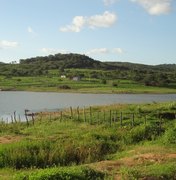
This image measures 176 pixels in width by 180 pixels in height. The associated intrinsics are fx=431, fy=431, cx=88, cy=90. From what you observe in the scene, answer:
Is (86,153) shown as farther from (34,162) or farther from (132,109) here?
(132,109)

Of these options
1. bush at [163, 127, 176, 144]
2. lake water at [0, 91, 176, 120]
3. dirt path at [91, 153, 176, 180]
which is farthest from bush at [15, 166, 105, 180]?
lake water at [0, 91, 176, 120]

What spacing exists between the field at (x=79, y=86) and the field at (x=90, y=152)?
8597 cm

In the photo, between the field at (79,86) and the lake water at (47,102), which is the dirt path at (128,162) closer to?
the lake water at (47,102)

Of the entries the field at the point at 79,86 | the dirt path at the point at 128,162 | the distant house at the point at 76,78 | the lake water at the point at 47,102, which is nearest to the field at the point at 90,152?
the dirt path at the point at 128,162

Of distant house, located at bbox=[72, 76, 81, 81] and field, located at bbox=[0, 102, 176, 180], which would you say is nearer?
field, located at bbox=[0, 102, 176, 180]

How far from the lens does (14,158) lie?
69.6 feet

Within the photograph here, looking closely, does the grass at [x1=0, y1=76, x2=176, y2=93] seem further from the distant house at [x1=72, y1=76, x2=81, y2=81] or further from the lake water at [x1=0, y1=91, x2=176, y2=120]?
the lake water at [x1=0, y1=91, x2=176, y2=120]

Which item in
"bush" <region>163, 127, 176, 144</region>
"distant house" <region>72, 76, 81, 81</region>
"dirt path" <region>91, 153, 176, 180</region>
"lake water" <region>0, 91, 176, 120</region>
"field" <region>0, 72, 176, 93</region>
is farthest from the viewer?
"distant house" <region>72, 76, 81, 81</region>

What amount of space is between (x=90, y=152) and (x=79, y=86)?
104m

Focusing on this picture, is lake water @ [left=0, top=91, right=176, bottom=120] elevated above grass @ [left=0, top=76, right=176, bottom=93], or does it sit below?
below

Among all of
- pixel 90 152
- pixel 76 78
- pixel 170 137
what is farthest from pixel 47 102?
pixel 76 78

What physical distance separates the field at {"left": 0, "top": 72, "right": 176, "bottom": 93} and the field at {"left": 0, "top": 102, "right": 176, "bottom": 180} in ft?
282

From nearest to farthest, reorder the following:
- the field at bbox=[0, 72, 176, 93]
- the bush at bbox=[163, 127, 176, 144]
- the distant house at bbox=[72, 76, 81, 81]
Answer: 1. the bush at bbox=[163, 127, 176, 144]
2. the field at bbox=[0, 72, 176, 93]
3. the distant house at bbox=[72, 76, 81, 81]

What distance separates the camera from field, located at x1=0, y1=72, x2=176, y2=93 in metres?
122
